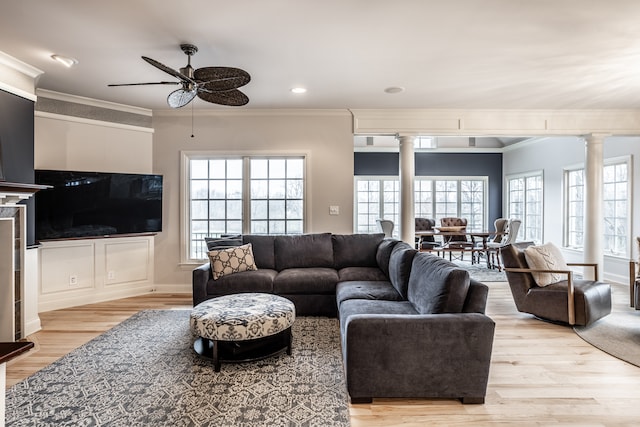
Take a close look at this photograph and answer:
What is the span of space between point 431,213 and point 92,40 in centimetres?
795

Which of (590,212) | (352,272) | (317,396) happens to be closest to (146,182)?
(352,272)

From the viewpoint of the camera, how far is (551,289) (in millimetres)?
3545

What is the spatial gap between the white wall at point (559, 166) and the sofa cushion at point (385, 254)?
4.23 m

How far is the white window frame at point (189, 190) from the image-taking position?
497cm

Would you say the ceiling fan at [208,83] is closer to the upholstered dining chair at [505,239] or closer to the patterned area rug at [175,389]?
the patterned area rug at [175,389]

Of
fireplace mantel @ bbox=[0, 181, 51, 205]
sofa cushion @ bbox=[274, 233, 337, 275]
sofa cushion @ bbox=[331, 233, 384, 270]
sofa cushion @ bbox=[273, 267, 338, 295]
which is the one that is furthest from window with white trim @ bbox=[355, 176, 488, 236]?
fireplace mantel @ bbox=[0, 181, 51, 205]

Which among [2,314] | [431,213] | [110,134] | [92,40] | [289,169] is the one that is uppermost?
[92,40]

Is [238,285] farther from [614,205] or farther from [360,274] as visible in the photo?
[614,205]

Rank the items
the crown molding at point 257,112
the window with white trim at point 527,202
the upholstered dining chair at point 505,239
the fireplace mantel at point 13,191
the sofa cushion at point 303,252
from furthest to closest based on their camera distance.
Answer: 1. the window with white trim at point 527,202
2. the upholstered dining chair at point 505,239
3. the crown molding at point 257,112
4. the sofa cushion at point 303,252
5. the fireplace mantel at point 13,191

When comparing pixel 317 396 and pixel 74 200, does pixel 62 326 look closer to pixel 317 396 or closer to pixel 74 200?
pixel 74 200

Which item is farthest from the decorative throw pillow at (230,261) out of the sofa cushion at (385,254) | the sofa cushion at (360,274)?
the sofa cushion at (385,254)

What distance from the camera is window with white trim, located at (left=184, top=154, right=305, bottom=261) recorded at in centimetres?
509

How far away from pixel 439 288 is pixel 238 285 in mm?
2259

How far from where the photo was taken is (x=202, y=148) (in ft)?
16.4
